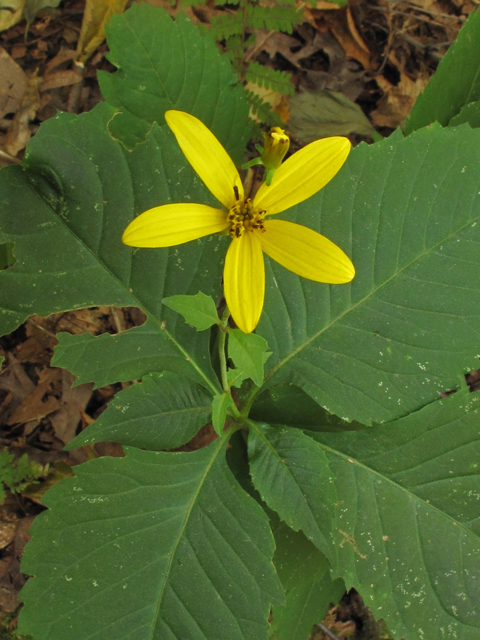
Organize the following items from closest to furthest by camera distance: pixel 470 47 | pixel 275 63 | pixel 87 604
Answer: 1. pixel 87 604
2. pixel 470 47
3. pixel 275 63

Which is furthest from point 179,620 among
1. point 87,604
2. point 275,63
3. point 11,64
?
point 275,63

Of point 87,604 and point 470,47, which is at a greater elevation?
point 470,47

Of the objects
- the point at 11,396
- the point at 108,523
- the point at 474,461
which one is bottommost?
the point at 11,396

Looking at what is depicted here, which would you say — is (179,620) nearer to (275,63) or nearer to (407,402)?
(407,402)

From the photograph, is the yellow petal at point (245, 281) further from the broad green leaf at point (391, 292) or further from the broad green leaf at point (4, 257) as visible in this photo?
the broad green leaf at point (4, 257)

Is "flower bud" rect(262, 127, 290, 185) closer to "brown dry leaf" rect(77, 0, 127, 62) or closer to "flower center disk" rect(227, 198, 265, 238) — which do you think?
"flower center disk" rect(227, 198, 265, 238)

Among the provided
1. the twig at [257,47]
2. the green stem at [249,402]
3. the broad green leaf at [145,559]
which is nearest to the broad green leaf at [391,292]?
the green stem at [249,402]
